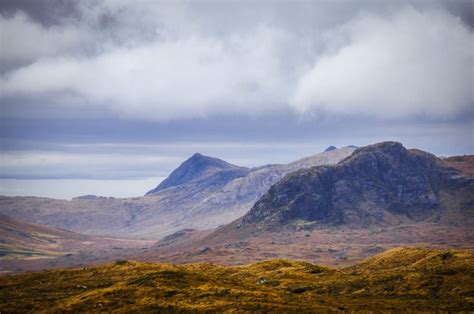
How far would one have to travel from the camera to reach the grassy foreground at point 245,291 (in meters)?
91.6

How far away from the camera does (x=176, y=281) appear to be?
106750 mm

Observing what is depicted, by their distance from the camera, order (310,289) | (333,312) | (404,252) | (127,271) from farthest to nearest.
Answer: (404,252) → (127,271) → (310,289) → (333,312)

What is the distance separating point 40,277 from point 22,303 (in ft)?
110

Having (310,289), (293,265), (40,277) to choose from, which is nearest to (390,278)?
(310,289)

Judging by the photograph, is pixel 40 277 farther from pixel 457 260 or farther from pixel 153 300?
pixel 457 260

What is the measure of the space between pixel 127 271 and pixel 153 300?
4090 centimetres

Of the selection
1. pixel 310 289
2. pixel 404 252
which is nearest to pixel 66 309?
pixel 310 289

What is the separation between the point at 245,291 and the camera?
102250mm

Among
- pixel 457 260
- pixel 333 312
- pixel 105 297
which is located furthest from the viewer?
pixel 457 260

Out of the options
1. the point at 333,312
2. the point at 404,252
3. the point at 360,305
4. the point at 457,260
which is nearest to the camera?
the point at 333,312

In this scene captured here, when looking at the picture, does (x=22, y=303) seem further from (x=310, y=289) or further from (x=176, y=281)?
(x=310, y=289)

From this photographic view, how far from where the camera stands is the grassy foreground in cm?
9162

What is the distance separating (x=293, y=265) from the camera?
15300cm

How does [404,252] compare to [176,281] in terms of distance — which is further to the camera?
[404,252]
